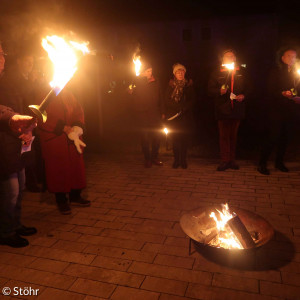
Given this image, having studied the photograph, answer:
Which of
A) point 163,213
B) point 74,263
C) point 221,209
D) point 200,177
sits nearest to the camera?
point 74,263

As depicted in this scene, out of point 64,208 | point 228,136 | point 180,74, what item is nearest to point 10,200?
point 64,208

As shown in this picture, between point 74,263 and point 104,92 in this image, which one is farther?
point 104,92

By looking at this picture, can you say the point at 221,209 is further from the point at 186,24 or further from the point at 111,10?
the point at 111,10

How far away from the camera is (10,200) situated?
3678 millimetres

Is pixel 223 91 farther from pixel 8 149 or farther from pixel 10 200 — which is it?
pixel 10 200

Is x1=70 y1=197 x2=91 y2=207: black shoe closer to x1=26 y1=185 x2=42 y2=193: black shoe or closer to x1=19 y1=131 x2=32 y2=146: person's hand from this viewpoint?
x1=26 y1=185 x2=42 y2=193: black shoe

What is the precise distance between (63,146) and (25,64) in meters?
1.59

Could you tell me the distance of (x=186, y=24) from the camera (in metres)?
28.2

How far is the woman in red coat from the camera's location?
4402 mm

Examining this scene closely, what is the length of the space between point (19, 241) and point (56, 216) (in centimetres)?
92

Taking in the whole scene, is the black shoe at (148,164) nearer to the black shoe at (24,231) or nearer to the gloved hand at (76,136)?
the gloved hand at (76,136)

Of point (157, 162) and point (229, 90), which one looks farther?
point (157, 162)

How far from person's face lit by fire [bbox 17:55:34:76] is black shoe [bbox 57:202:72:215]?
7.40 feet

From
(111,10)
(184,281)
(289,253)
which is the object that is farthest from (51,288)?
(111,10)
